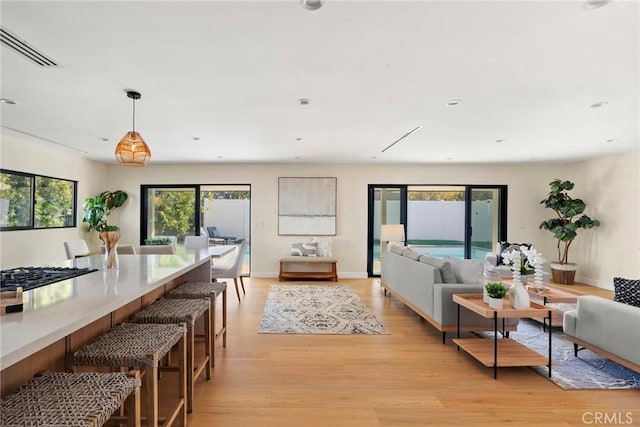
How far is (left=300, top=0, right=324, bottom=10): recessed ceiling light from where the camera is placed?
5.57 ft

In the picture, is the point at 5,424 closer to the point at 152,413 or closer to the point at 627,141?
the point at 152,413

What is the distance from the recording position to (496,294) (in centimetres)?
275

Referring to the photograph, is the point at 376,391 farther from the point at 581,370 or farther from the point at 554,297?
the point at 554,297

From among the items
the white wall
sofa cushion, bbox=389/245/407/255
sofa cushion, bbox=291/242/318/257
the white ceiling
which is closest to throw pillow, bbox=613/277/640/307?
the white ceiling

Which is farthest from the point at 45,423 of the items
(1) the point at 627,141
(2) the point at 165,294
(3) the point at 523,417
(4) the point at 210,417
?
(1) the point at 627,141

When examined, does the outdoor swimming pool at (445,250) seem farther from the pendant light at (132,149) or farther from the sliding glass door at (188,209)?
the pendant light at (132,149)

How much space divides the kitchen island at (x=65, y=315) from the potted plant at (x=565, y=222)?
674cm

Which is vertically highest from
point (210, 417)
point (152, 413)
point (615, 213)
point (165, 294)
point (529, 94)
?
point (529, 94)

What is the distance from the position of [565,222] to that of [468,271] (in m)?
4.20

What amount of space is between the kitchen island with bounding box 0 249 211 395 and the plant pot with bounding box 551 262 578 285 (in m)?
6.81

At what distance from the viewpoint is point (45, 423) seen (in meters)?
1.00

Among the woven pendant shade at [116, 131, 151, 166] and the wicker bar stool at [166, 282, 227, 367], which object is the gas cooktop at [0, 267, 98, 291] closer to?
the wicker bar stool at [166, 282, 227, 367]

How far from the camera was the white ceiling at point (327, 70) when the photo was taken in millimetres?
1813

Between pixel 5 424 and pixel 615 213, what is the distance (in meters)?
7.92
